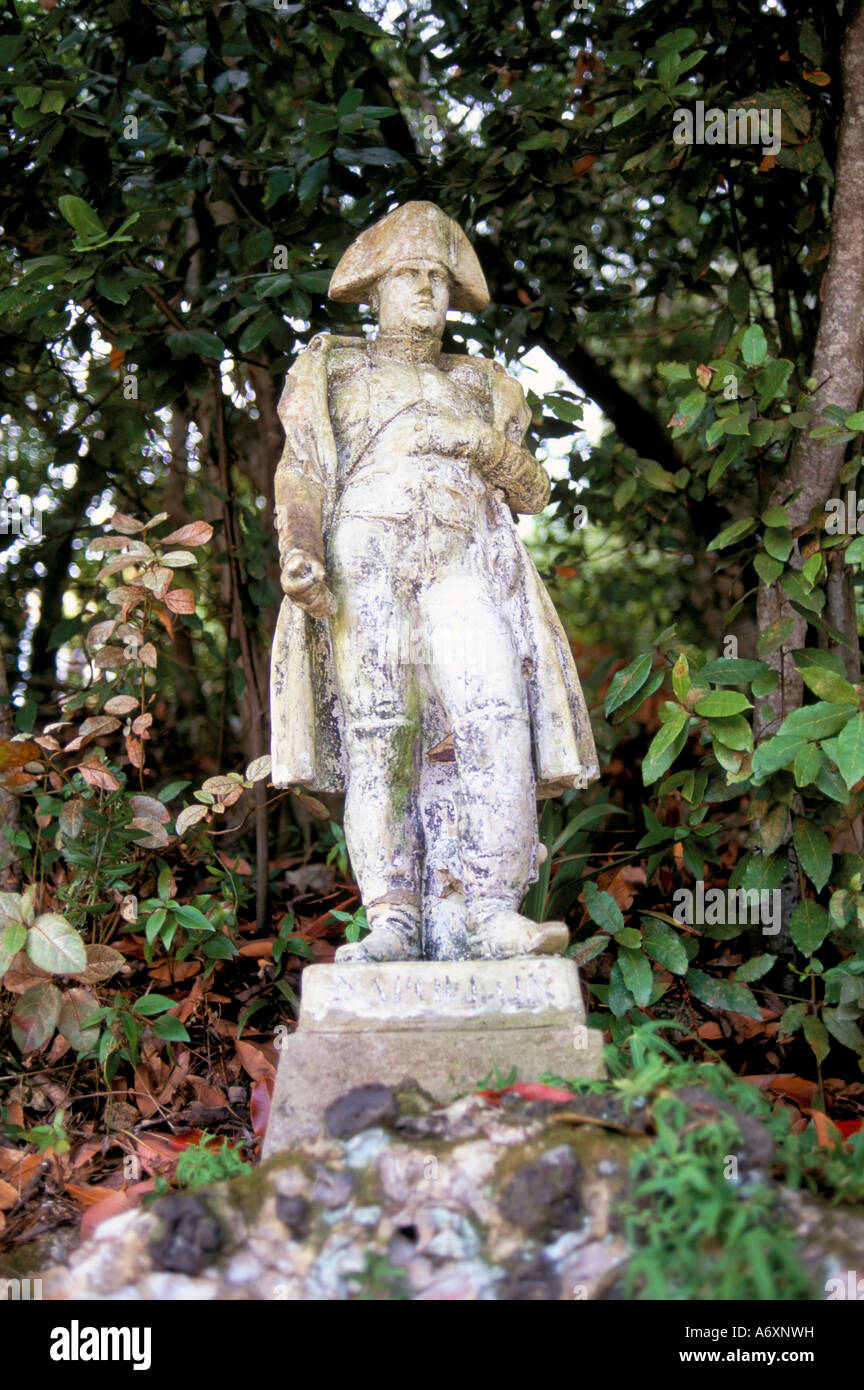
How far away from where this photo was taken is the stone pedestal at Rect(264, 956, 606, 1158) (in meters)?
3.19

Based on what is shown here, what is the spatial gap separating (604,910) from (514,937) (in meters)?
1.25

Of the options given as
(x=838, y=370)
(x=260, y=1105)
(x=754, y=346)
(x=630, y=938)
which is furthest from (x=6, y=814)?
(x=838, y=370)

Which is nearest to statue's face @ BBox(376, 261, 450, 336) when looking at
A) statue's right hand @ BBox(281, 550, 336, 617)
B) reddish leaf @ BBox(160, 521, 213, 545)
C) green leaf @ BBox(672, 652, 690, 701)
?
statue's right hand @ BBox(281, 550, 336, 617)

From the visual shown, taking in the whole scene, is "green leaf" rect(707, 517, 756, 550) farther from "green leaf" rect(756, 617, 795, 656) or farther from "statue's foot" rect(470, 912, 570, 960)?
"statue's foot" rect(470, 912, 570, 960)

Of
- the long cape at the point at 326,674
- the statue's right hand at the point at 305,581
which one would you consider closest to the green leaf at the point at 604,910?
the long cape at the point at 326,674

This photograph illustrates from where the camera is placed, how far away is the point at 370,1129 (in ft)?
9.01

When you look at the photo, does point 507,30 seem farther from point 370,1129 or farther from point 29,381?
point 370,1129

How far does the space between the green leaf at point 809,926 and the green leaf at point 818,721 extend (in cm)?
73

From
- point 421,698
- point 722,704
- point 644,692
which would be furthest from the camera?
point 644,692

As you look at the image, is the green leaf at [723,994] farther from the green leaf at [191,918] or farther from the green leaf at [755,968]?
the green leaf at [191,918]

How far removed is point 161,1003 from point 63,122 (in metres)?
3.03

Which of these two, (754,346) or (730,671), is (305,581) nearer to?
(730,671)

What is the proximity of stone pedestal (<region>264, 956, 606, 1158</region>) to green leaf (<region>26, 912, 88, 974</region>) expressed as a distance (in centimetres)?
81

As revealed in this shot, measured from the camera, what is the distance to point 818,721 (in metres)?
4.06
